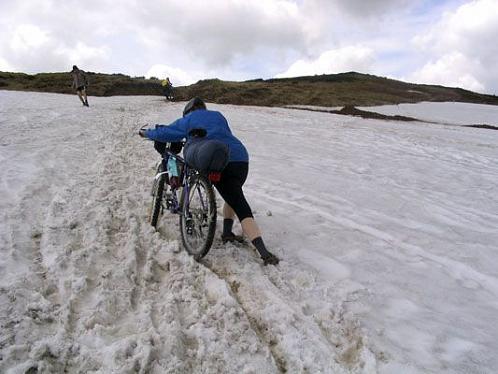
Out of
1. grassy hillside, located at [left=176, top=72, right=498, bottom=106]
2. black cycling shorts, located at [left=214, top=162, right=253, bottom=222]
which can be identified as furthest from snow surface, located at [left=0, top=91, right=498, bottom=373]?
grassy hillside, located at [left=176, top=72, right=498, bottom=106]

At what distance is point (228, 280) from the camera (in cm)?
437

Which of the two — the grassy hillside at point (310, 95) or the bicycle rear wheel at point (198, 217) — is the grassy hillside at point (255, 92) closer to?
the grassy hillside at point (310, 95)

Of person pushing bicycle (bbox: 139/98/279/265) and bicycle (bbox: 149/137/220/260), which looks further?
person pushing bicycle (bbox: 139/98/279/265)

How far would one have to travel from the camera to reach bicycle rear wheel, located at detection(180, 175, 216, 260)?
4.44 metres

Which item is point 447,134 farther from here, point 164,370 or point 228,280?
point 164,370

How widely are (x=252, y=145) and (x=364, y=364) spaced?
382 inches

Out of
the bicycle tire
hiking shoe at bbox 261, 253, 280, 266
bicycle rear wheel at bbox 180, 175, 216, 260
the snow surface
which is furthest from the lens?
the bicycle tire

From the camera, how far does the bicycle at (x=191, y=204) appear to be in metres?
4.49

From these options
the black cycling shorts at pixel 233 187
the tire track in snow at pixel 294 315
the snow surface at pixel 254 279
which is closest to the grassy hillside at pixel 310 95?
the snow surface at pixel 254 279

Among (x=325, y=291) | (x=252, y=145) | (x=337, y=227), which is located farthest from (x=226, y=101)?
(x=325, y=291)

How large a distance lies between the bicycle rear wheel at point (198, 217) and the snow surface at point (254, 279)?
0.60 ft

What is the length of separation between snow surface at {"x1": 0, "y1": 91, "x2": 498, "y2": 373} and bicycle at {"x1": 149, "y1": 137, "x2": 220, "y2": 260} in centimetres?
21

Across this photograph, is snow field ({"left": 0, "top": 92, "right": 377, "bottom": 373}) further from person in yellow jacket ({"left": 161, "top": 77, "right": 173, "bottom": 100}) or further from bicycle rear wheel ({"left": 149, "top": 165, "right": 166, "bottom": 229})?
person in yellow jacket ({"left": 161, "top": 77, "right": 173, "bottom": 100})

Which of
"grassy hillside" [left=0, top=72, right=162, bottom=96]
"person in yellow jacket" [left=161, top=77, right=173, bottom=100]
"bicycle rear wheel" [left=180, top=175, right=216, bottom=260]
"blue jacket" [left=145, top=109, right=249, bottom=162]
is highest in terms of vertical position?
"blue jacket" [left=145, top=109, right=249, bottom=162]
